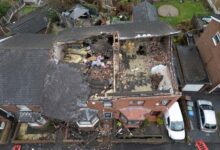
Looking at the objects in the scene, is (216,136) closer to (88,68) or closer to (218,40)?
(218,40)

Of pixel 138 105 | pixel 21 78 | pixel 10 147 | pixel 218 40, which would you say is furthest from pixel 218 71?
pixel 10 147

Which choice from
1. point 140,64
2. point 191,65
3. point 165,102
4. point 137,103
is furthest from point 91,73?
point 191,65

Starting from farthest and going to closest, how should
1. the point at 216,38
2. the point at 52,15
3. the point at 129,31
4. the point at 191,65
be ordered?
the point at 52,15
the point at 191,65
the point at 216,38
the point at 129,31

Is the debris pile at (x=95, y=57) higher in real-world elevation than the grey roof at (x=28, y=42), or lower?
lower

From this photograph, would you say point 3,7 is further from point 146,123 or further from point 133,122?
point 146,123

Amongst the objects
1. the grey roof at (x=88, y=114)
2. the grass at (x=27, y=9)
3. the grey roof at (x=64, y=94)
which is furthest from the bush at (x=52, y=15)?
the grey roof at (x=88, y=114)

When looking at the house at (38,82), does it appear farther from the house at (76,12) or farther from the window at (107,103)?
the house at (76,12)

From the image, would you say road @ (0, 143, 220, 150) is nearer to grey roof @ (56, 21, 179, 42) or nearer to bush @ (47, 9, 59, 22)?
grey roof @ (56, 21, 179, 42)
